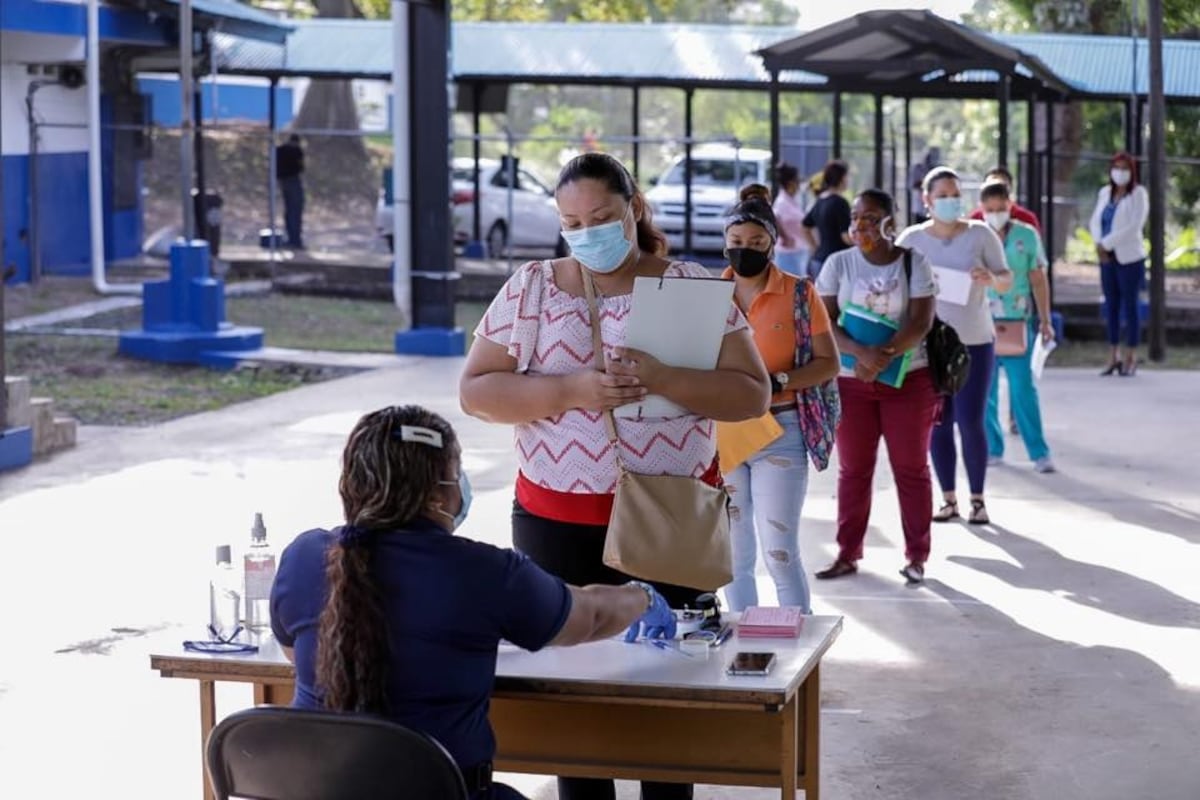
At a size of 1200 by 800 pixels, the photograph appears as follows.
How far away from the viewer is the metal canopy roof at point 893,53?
55.6 ft

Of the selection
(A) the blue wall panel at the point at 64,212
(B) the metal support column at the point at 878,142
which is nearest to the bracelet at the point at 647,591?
(B) the metal support column at the point at 878,142

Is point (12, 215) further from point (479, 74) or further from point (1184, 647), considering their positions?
point (1184, 647)

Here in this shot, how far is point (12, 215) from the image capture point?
24438 millimetres

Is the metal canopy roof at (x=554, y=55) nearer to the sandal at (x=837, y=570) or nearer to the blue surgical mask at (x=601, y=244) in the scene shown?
the sandal at (x=837, y=570)

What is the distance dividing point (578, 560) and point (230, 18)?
68.6 ft

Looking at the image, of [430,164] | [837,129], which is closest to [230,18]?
[430,164]

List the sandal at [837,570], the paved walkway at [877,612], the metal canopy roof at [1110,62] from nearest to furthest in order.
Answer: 1. the paved walkway at [877,612]
2. the sandal at [837,570]
3. the metal canopy roof at [1110,62]

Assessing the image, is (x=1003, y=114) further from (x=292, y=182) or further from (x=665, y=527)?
(x=292, y=182)

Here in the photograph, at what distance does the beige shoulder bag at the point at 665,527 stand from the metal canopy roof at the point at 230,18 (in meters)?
19.9

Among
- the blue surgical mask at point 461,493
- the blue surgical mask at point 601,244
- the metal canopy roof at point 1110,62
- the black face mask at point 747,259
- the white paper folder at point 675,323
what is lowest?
the blue surgical mask at point 461,493

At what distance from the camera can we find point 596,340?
16.9 ft

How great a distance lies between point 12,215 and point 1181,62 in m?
14.1

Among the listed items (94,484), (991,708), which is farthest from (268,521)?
(991,708)

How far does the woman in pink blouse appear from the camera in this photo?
5.09 meters
